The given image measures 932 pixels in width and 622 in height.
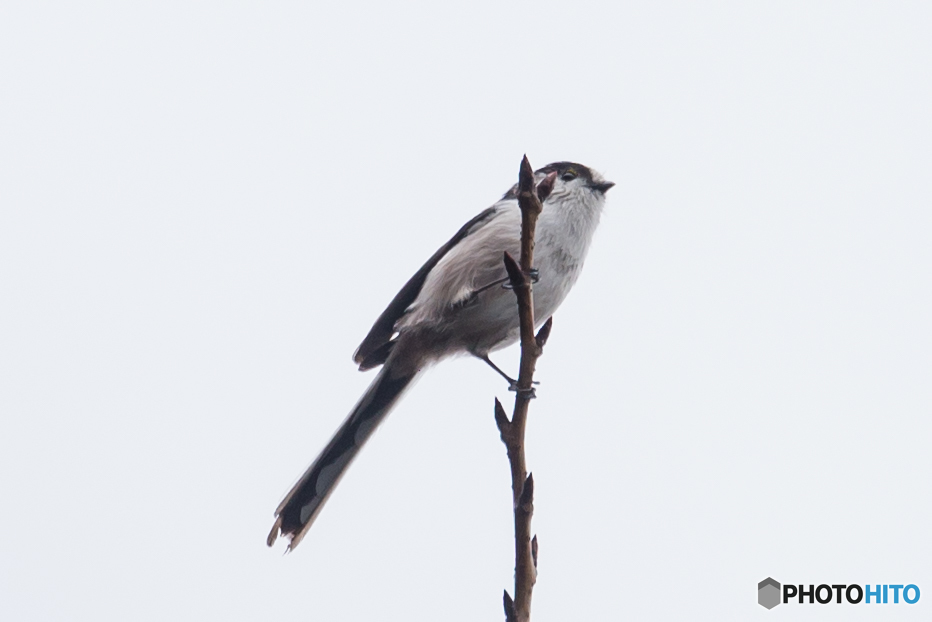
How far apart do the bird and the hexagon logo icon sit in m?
2.37

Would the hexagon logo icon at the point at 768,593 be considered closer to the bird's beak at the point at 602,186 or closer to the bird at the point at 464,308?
the bird at the point at 464,308

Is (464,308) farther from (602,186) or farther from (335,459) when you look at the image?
(602,186)

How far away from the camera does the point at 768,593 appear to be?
5.71 m

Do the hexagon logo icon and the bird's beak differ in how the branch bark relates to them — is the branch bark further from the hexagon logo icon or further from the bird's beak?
the hexagon logo icon

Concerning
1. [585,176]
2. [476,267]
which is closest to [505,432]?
[476,267]

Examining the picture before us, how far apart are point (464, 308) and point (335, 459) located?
939 mm

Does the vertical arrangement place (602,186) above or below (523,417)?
above

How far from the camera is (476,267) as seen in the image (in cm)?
452

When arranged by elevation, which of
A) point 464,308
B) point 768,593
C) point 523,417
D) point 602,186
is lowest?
point 768,593

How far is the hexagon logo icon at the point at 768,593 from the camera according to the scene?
564cm

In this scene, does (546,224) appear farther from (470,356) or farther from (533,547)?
(533,547)

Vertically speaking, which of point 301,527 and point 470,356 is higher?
point 470,356

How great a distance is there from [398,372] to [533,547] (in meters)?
2.56

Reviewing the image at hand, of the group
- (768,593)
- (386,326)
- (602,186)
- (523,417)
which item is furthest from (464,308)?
(768,593)
